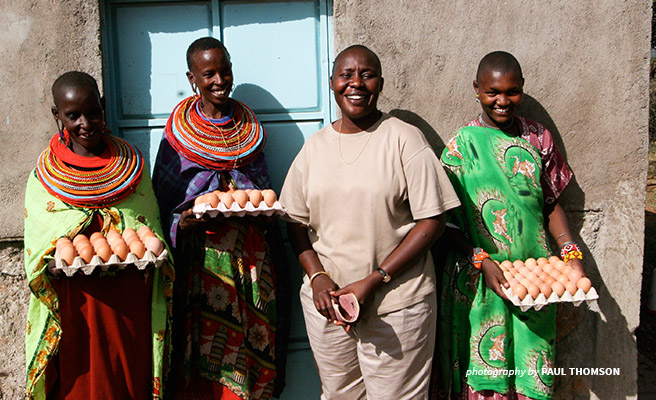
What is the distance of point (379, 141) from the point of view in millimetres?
2658

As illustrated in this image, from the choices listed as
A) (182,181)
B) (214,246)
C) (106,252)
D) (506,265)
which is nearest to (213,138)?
(182,181)

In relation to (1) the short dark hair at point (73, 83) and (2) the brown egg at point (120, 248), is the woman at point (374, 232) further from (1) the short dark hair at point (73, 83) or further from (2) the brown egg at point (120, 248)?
(1) the short dark hair at point (73, 83)

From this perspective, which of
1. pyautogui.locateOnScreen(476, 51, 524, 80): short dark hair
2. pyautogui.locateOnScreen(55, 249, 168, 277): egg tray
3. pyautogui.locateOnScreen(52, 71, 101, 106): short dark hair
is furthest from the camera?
pyautogui.locateOnScreen(476, 51, 524, 80): short dark hair

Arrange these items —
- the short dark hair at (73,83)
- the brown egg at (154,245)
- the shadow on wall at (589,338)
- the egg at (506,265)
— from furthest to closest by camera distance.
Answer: the shadow on wall at (589,338) < the egg at (506,265) < the short dark hair at (73,83) < the brown egg at (154,245)

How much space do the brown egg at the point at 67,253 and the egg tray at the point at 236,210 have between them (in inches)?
21.9

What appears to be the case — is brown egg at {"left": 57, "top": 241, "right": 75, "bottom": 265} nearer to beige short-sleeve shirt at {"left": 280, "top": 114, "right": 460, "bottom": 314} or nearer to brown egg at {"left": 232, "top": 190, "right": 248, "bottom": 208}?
brown egg at {"left": 232, "top": 190, "right": 248, "bottom": 208}

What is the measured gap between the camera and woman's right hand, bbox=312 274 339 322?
2574 mm

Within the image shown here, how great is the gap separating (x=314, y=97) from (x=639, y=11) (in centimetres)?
200

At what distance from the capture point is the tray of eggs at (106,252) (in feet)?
7.84

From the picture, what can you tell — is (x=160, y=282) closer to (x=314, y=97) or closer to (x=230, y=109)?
(x=230, y=109)

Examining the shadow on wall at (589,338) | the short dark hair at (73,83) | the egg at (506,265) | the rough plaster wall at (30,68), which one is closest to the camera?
the short dark hair at (73,83)

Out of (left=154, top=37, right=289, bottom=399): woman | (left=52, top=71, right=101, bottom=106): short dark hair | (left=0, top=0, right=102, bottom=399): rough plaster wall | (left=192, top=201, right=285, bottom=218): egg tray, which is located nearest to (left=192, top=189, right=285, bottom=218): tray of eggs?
(left=192, top=201, right=285, bottom=218): egg tray

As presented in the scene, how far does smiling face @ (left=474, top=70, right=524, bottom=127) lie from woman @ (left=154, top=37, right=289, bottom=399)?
125 cm

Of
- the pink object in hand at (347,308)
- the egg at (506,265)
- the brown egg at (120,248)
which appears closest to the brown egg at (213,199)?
the brown egg at (120,248)
